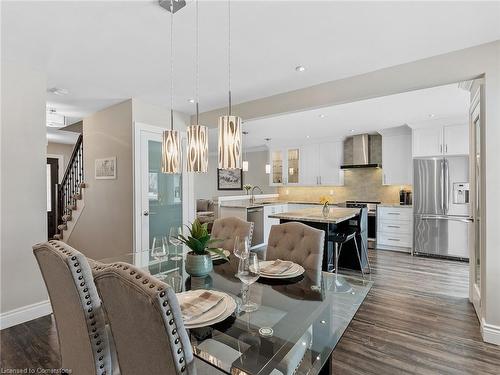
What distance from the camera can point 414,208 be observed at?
510 cm

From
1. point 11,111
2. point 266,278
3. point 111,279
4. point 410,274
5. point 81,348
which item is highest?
point 11,111

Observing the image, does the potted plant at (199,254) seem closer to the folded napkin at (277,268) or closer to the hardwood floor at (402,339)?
the folded napkin at (277,268)

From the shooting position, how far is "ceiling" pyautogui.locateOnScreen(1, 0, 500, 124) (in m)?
1.85

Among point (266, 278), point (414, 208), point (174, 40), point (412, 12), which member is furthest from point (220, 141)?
point (414, 208)

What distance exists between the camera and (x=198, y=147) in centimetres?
188

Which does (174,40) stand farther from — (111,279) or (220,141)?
(111,279)

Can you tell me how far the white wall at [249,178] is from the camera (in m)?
8.33

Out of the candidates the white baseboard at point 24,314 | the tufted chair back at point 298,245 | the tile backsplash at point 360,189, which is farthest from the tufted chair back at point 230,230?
the tile backsplash at point 360,189

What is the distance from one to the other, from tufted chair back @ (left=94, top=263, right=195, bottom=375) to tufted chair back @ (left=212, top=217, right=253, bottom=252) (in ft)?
4.83

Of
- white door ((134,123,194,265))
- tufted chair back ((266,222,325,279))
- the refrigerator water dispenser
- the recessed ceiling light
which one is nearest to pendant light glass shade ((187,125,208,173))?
tufted chair back ((266,222,325,279))

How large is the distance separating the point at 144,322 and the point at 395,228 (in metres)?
5.63

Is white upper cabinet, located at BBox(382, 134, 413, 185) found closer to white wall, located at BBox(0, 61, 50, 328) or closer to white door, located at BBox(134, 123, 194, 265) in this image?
white door, located at BBox(134, 123, 194, 265)

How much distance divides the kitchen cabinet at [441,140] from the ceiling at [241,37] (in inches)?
120

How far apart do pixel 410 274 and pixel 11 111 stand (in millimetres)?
5272
